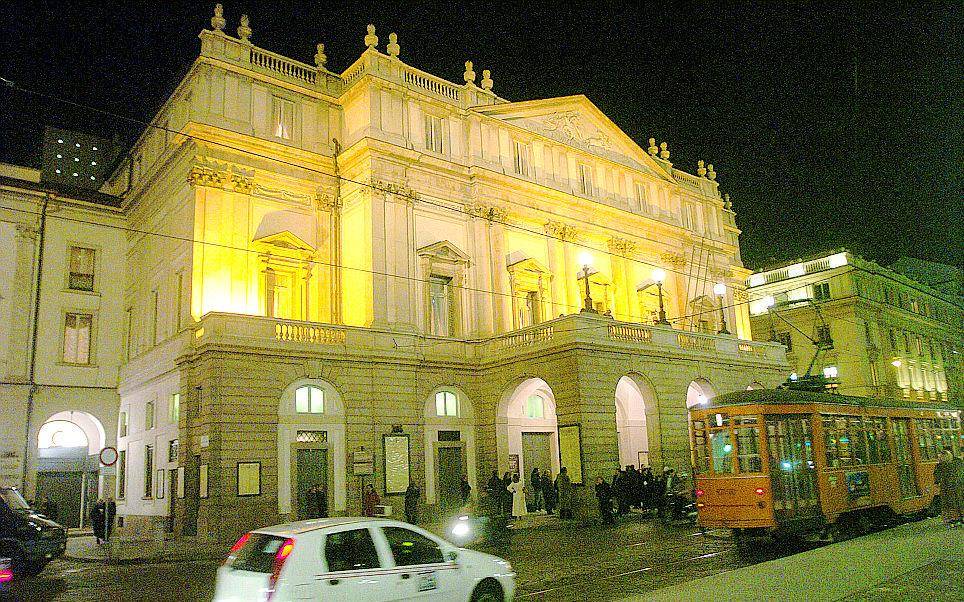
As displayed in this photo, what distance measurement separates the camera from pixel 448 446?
28.8m

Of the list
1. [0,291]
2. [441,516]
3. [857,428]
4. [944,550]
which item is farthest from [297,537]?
[0,291]

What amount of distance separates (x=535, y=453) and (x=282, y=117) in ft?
52.6

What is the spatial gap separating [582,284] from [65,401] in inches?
872

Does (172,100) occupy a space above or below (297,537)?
above

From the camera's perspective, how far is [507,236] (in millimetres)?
33031

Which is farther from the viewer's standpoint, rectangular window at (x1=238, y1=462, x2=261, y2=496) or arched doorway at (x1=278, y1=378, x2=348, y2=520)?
arched doorway at (x1=278, y1=378, x2=348, y2=520)

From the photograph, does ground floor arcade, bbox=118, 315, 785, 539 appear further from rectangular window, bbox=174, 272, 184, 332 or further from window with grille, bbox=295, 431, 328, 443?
rectangular window, bbox=174, 272, 184, 332

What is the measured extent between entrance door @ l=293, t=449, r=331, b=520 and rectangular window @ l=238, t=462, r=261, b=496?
154 centimetres

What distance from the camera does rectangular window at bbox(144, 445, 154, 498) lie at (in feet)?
94.7

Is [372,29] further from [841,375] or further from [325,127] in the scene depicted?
[841,375]

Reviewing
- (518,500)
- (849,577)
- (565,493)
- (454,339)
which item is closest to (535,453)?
(518,500)

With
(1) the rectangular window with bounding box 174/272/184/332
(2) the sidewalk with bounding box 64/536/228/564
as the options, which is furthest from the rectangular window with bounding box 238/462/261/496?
(1) the rectangular window with bounding box 174/272/184/332

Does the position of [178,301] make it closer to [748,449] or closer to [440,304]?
[440,304]

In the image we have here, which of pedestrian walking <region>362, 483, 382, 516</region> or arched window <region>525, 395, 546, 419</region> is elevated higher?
arched window <region>525, 395, 546, 419</region>
